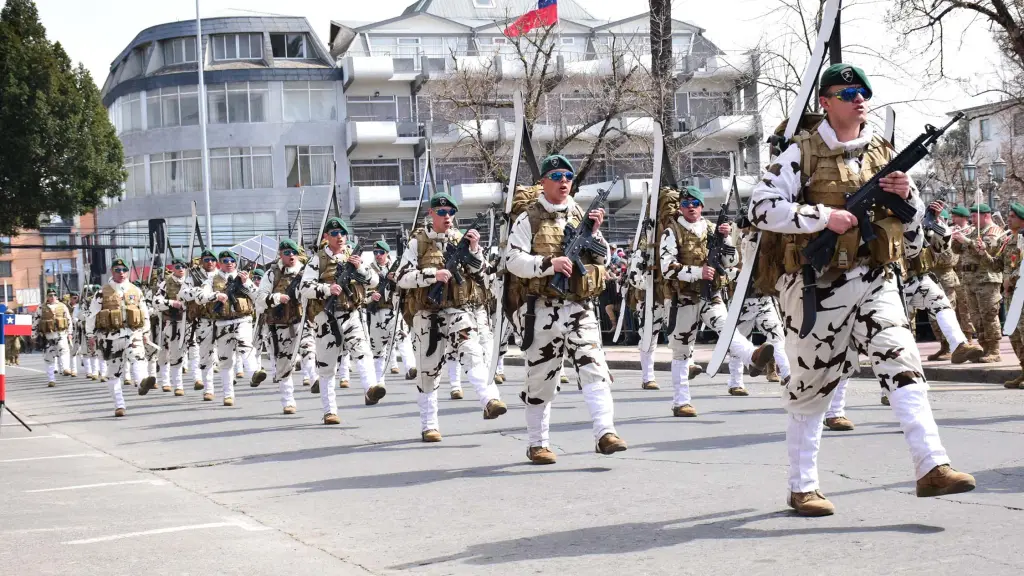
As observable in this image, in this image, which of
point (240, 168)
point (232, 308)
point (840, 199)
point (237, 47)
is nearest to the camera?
point (840, 199)

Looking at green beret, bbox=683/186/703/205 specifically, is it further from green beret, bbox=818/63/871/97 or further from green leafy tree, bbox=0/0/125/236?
green leafy tree, bbox=0/0/125/236

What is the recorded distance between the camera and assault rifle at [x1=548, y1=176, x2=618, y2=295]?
8.67 meters

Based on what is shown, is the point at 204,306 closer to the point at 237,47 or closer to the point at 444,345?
the point at 444,345

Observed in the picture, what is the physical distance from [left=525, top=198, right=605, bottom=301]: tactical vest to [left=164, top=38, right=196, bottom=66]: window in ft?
174

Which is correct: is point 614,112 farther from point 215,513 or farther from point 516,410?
point 215,513

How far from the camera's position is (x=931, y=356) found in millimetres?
17469

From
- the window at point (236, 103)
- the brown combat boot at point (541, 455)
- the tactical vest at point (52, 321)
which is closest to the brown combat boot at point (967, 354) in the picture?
the brown combat boot at point (541, 455)

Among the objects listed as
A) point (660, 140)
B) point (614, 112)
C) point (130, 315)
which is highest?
point (614, 112)

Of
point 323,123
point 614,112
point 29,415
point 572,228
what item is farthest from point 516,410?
point 323,123

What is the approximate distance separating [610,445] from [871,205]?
2751mm

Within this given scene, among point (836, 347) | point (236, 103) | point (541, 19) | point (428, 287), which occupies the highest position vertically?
point (236, 103)

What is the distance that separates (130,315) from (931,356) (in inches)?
414

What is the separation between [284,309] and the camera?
51.9 ft

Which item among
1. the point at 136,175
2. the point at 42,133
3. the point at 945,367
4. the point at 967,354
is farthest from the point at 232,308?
the point at 136,175
